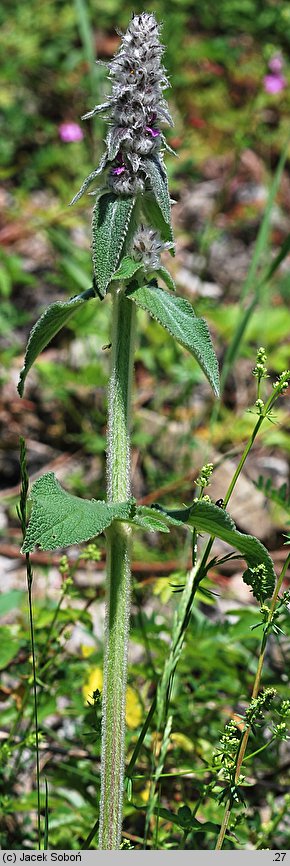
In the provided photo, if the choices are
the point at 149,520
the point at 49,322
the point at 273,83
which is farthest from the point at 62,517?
the point at 273,83

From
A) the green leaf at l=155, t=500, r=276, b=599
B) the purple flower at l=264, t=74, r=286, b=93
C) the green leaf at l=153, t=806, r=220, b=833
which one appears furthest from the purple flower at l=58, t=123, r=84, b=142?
the green leaf at l=153, t=806, r=220, b=833

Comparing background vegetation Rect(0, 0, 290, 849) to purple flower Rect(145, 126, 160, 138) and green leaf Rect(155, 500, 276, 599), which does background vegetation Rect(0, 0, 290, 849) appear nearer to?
green leaf Rect(155, 500, 276, 599)

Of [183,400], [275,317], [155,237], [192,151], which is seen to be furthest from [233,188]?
[155,237]

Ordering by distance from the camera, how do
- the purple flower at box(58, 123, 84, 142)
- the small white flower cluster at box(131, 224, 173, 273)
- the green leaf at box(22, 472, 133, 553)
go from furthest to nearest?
the purple flower at box(58, 123, 84, 142) < the small white flower cluster at box(131, 224, 173, 273) < the green leaf at box(22, 472, 133, 553)

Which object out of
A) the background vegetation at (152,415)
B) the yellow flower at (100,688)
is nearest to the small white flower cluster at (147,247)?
the background vegetation at (152,415)

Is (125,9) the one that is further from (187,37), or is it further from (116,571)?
(116,571)

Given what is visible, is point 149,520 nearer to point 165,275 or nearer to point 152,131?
point 165,275
